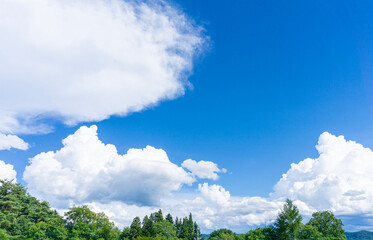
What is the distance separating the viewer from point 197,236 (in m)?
139

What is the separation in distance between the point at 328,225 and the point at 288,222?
2911 centimetres

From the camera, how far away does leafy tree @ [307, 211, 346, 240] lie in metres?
64.8

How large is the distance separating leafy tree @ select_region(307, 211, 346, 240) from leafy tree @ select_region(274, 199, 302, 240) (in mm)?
23427

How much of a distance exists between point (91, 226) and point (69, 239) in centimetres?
487

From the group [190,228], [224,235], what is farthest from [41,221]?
[224,235]

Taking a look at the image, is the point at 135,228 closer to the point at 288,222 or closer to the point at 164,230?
the point at 164,230

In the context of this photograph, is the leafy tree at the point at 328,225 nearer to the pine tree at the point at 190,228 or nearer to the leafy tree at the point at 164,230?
the leafy tree at the point at 164,230

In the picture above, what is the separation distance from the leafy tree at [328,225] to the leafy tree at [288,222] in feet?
76.9

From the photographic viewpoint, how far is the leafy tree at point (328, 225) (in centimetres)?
6481

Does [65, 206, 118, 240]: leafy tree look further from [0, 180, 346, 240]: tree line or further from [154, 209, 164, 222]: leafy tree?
[154, 209, 164, 222]: leafy tree

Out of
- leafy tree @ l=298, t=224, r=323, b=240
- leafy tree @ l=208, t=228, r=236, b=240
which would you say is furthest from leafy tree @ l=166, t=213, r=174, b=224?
leafy tree @ l=298, t=224, r=323, b=240

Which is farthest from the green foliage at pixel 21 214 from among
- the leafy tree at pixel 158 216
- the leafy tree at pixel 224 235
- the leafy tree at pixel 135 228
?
the leafy tree at pixel 224 235

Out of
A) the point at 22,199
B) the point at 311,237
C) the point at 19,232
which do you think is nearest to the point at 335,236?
the point at 311,237

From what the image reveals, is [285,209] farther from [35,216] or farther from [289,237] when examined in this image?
[35,216]
